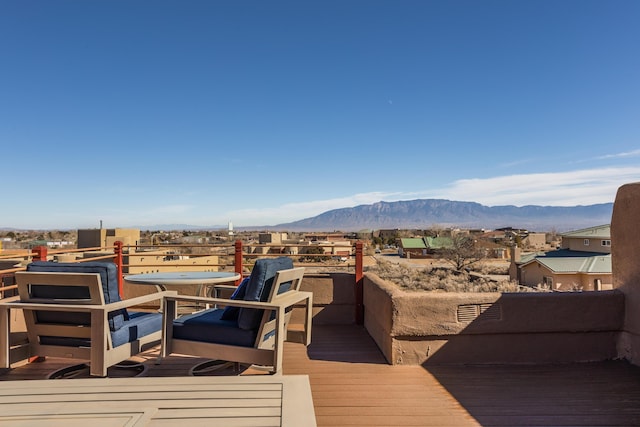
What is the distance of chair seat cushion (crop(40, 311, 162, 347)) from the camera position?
2668mm

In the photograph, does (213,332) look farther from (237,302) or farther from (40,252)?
(40,252)

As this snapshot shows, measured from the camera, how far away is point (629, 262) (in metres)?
3.46

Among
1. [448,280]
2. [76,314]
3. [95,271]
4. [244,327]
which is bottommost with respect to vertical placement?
[448,280]

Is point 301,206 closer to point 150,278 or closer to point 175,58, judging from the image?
point 175,58

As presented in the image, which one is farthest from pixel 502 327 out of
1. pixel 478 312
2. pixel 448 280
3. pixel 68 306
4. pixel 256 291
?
pixel 448 280

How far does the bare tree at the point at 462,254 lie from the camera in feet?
109

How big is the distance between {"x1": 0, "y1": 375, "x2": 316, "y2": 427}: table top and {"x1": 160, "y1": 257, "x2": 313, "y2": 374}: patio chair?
932mm

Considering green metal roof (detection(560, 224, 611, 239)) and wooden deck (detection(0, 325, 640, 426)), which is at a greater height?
green metal roof (detection(560, 224, 611, 239))

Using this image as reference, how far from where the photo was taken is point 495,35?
15773mm

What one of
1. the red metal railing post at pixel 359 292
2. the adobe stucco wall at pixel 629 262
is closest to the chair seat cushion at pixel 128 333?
the red metal railing post at pixel 359 292

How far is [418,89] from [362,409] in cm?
2055

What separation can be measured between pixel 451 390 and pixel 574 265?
25.3m

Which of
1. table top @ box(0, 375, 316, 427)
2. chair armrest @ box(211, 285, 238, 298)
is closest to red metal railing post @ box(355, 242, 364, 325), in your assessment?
chair armrest @ box(211, 285, 238, 298)

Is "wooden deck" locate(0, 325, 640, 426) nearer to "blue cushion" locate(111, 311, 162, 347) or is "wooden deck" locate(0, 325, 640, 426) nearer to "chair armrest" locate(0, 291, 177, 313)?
"blue cushion" locate(111, 311, 162, 347)
